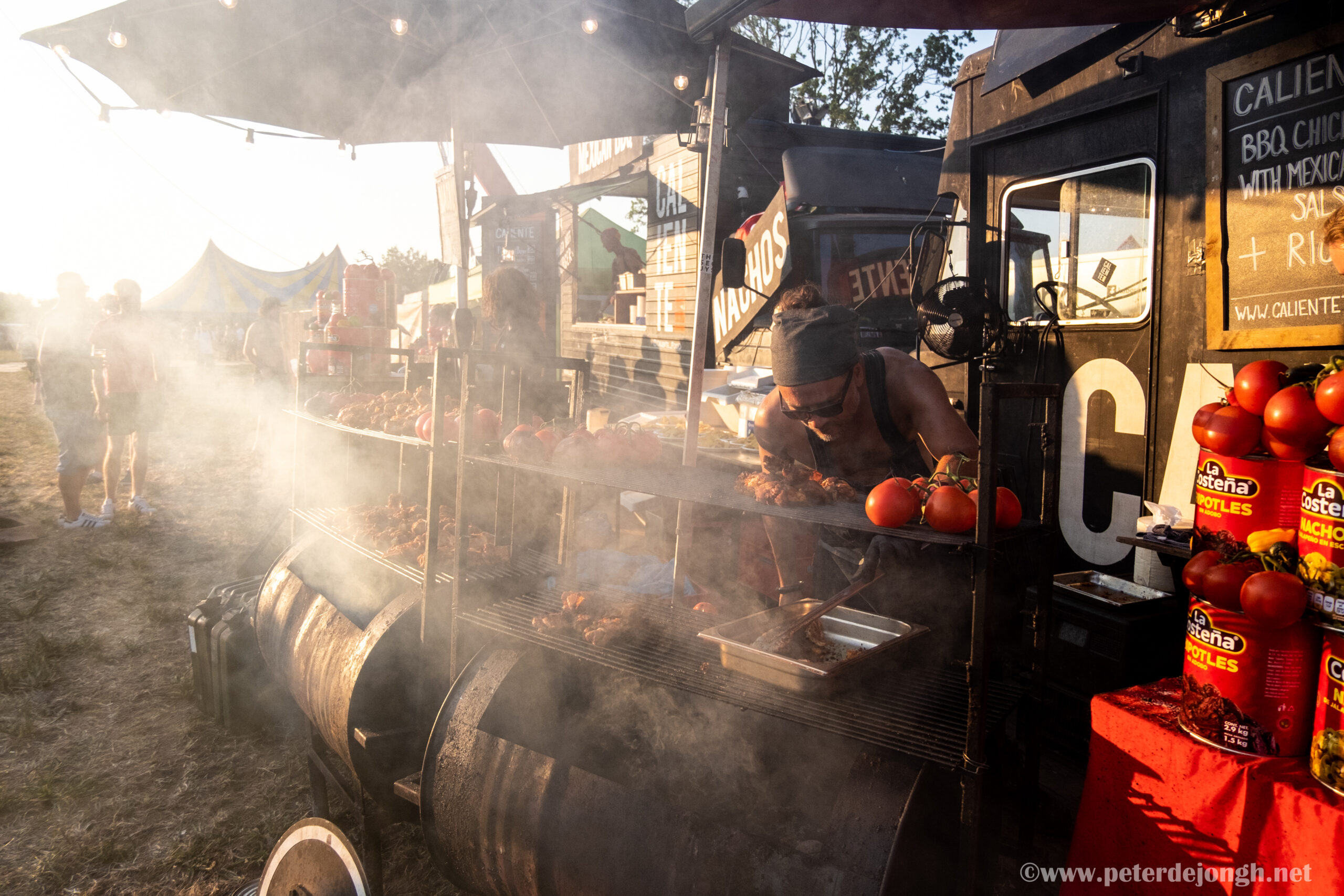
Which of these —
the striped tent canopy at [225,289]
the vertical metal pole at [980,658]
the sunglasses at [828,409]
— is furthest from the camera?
the striped tent canopy at [225,289]

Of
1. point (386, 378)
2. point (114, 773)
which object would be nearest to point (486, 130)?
point (386, 378)

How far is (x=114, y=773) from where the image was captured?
4.16 metres

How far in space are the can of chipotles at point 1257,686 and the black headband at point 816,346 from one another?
138cm

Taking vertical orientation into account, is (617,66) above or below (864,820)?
above

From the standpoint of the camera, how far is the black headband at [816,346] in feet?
8.13

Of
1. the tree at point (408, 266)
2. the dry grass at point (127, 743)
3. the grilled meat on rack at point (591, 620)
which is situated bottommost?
the dry grass at point (127, 743)

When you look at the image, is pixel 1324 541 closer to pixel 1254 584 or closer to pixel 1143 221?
pixel 1254 584

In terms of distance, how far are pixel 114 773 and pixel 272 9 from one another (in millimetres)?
5047

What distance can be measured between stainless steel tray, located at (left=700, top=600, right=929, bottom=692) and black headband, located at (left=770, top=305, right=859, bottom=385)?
811mm

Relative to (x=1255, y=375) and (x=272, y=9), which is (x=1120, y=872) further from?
(x=272, y=9)

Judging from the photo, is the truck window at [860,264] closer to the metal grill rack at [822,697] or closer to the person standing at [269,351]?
the metal grill rack at [822,697]

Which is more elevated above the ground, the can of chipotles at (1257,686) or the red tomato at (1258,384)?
the red tomato at (1258,384)

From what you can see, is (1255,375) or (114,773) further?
(114,773)

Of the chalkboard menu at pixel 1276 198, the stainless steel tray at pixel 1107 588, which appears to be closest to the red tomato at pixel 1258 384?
the chalkboard menu at pixel 1276 198
